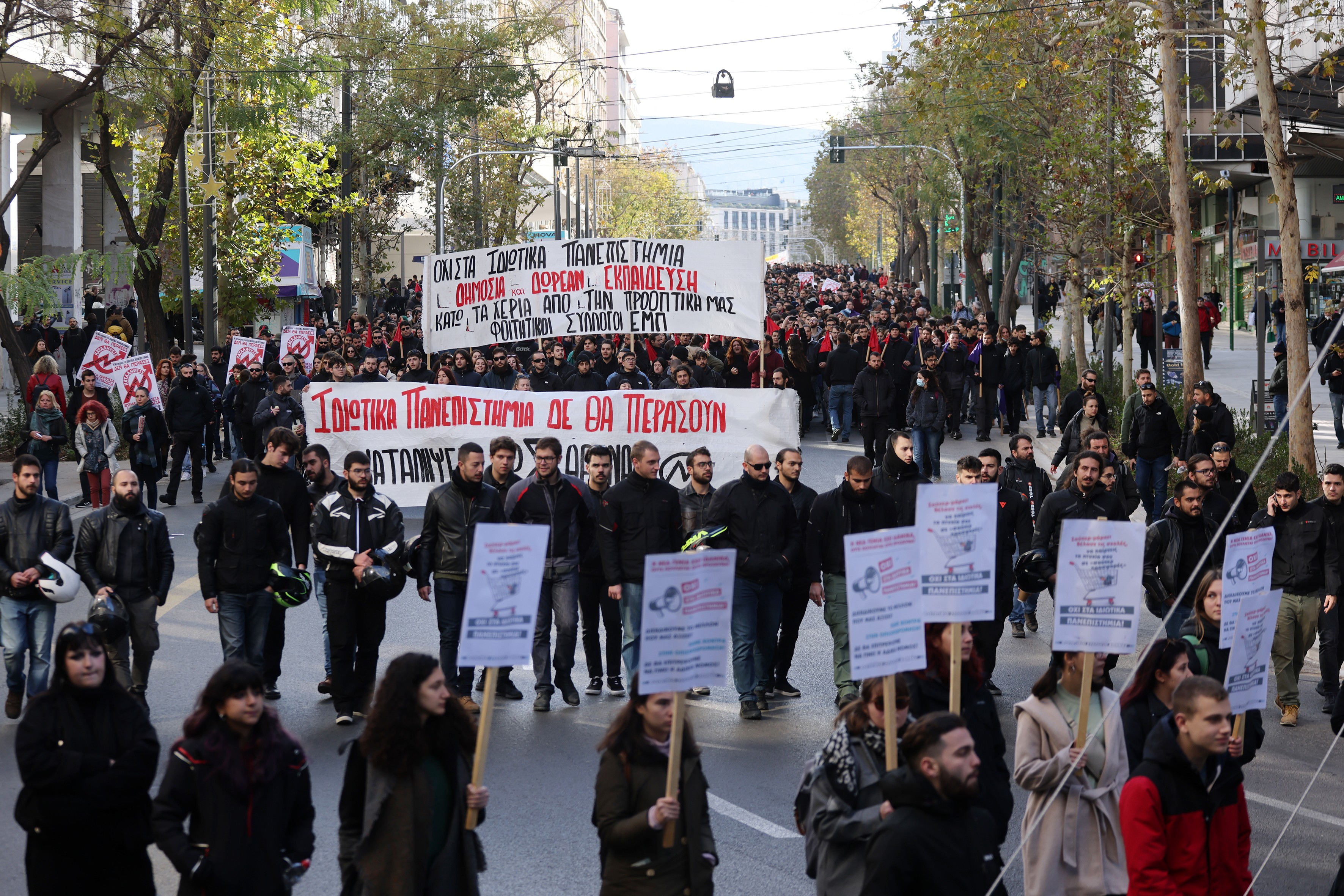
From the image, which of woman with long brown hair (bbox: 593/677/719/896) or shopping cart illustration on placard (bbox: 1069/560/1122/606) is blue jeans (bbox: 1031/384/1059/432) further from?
woman with long brown hair (bbox: 593/677/719/896)

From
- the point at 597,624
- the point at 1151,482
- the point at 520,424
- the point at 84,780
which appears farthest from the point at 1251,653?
the point at 1151,482

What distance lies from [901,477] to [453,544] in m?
3.41

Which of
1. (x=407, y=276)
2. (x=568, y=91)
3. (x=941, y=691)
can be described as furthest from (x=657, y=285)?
(x=568, y=91)

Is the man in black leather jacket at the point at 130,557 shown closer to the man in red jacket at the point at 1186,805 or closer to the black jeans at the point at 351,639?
the black jeans at the point at 351,639

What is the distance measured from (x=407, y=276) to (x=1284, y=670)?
247 feet

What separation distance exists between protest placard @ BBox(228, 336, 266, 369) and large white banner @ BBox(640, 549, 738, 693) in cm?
1711

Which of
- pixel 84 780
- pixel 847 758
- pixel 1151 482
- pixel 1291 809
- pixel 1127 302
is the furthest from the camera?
pixel 1127 302

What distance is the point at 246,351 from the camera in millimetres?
22234

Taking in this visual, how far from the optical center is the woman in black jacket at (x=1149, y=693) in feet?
19.6

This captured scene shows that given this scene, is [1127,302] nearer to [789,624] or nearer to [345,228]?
[789,624]

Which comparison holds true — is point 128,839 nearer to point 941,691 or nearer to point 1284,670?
point 941,691

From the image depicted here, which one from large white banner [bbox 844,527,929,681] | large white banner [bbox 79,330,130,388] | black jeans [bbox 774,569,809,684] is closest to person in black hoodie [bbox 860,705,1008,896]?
large white banner [bbox 844,527,929,681]

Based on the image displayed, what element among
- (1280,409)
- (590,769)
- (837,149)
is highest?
(837,149)

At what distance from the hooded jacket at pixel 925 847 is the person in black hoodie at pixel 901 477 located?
643 centimetres
